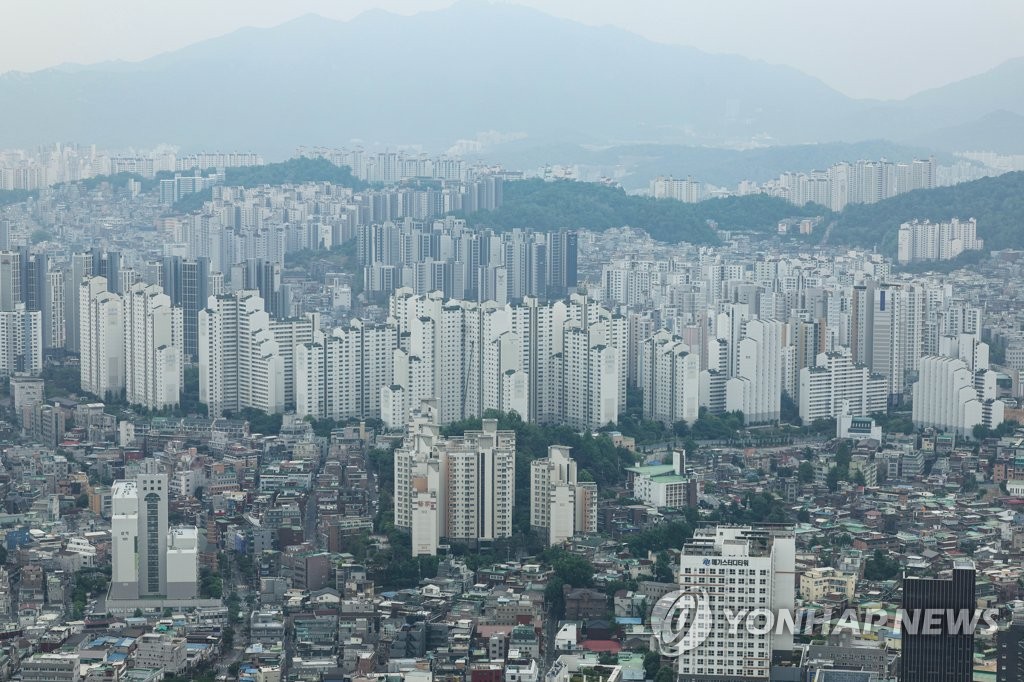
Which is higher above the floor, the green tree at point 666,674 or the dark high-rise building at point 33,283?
the dark high-rise building at point 33,283

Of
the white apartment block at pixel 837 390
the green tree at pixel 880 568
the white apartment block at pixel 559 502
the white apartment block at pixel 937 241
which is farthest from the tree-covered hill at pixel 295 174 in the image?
the green tree at pixel 880 568

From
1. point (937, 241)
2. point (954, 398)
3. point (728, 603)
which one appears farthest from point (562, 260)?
point (728, 603)

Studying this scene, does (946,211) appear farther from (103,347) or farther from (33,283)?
(103,347)

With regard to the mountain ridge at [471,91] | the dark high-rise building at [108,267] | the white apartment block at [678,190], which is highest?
the mountain ridge at [471,91]

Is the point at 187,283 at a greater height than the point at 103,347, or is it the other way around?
the point at 187,283

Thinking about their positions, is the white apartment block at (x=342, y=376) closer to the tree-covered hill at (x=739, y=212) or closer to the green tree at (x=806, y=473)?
the green tree at (x=806, y=473)

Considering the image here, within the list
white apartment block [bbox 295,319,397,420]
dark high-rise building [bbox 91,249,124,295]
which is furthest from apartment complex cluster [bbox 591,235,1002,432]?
dark high-rise building [bbox 91,249,124,295]

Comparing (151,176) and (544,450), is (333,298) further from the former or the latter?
(151,176)
